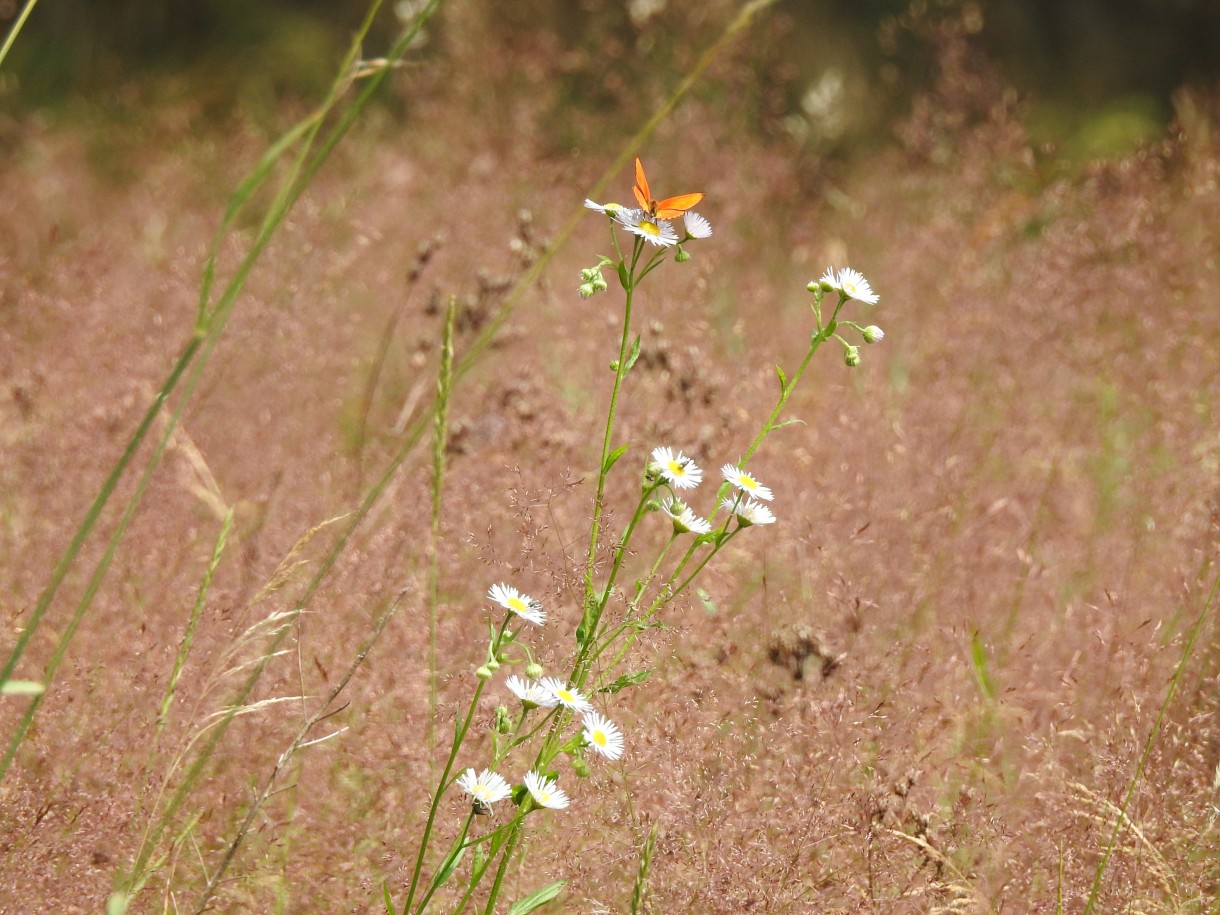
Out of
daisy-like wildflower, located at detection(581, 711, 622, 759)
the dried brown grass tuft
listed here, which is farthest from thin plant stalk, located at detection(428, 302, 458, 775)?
daisy-like wildflower, located at detection(581, 711, 622, 759)

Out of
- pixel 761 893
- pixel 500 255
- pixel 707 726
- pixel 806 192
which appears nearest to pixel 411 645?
pixel 707 726

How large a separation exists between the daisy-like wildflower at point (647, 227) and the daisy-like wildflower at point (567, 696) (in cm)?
48

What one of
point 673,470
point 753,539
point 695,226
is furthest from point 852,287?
point 753,539

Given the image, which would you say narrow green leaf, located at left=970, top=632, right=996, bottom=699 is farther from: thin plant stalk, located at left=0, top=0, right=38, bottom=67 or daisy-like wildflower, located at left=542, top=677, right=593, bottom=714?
thin plant stalk, located at left=0, top=0, right=38, bottom=67

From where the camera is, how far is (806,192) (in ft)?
14.1

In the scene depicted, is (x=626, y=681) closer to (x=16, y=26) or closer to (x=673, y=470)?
(x=673, y=470)

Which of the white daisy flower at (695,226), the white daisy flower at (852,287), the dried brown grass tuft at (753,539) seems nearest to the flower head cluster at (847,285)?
the white daisy flower at (852,287)

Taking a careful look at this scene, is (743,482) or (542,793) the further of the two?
(743,482)

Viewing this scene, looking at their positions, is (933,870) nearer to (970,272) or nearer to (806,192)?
(970,272)

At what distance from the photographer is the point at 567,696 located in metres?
1.22

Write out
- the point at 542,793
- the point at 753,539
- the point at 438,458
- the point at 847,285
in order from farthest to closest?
the point at 753,539
the point at 438,458
the point at 847,285
the point at 542,793

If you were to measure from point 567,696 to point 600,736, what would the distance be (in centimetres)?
8

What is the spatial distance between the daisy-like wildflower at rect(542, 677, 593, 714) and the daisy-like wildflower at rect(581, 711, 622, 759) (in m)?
0.01

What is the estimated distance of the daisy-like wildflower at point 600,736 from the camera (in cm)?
121
